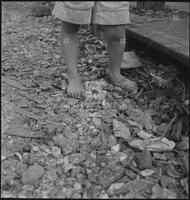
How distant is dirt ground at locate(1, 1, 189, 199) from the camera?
1306 mm

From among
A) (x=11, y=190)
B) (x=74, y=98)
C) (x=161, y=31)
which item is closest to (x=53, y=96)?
(x=74, y=98)

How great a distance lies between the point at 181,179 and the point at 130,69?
42.2 inches

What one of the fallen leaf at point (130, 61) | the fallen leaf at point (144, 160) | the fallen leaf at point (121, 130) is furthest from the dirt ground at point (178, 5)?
the fallen leaf at point (144, 160)

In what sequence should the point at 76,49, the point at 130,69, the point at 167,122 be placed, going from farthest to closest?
the point at 130,69 → the point at 76,49 → the point at 167,122

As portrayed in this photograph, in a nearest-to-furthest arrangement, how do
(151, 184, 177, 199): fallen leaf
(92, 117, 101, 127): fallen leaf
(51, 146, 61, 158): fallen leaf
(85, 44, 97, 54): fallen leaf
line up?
(151, 184, 177, 199): fallen leaf < (51, 146, 61, 158): fallen leaf < (92, 117, 101, 127): fallen leaf < (85, 44, 97, 54): fallen leaf

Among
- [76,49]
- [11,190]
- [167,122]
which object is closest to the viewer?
[11,190]

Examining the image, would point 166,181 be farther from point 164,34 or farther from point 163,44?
point 164,34

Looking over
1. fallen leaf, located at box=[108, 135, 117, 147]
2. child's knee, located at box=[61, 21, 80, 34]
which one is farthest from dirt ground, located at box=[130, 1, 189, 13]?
fallen leaf, located at box=[108, 135, 117, 147]

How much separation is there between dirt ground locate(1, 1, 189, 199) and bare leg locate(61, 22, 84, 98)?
0.06 meters

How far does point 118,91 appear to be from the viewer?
1992 mm

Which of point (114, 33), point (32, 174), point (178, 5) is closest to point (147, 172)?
point (32, 174)

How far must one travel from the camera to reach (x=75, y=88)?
1.91m

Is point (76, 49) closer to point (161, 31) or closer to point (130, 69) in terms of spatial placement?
point (130, 69)

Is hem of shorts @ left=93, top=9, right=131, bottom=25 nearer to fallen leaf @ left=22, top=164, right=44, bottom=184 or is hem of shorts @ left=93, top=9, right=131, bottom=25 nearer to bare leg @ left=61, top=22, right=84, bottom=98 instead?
bare leg @ left=61, top=22, right=84, bottom=98
